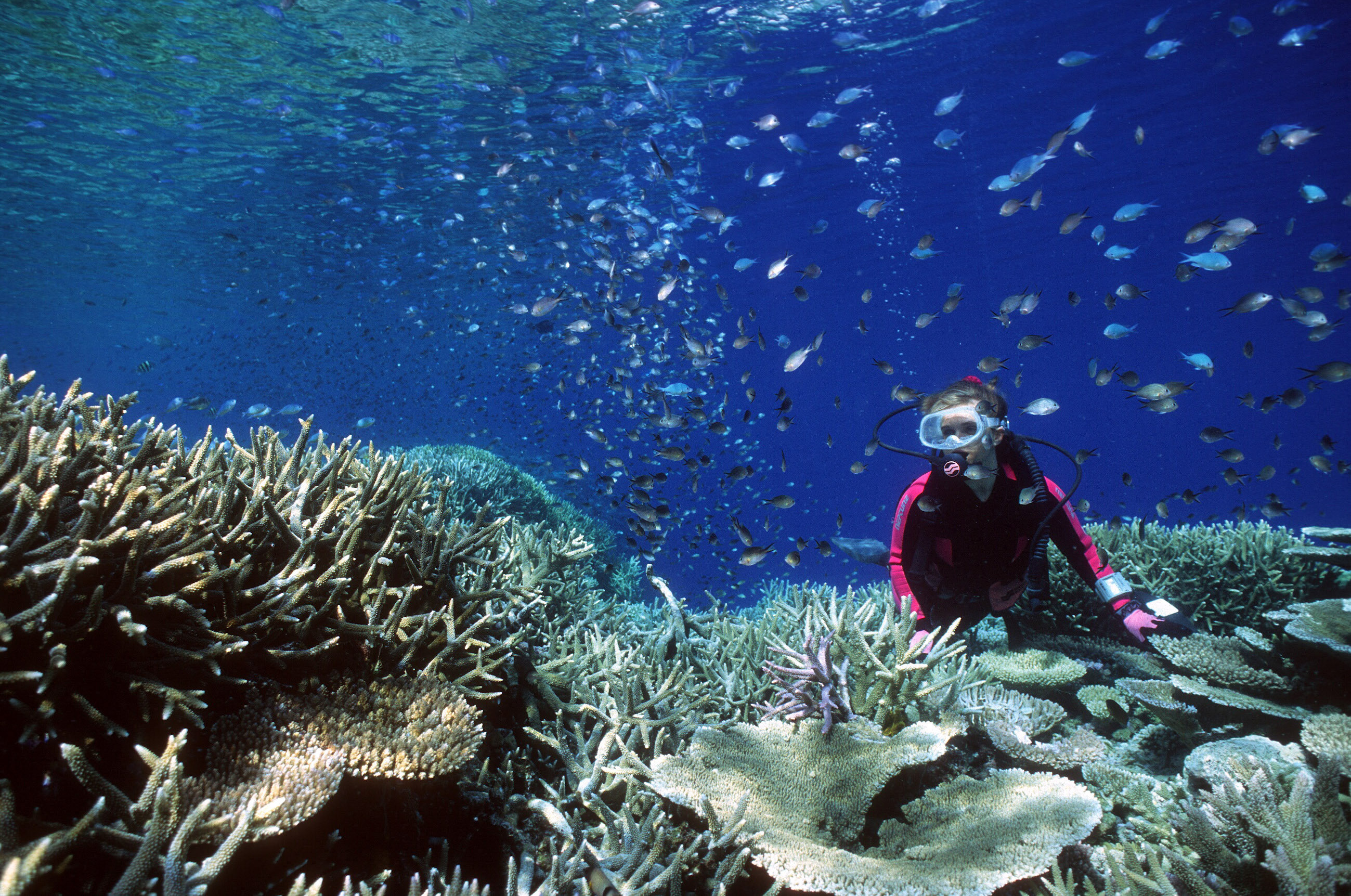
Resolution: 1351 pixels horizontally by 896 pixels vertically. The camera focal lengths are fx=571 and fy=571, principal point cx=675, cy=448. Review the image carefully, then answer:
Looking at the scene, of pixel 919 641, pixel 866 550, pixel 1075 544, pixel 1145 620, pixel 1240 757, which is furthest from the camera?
pixel 866 550

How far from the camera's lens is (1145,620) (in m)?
4.60

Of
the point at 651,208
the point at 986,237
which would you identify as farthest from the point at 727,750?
the point at 986,237

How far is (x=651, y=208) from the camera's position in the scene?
2578 centimetres

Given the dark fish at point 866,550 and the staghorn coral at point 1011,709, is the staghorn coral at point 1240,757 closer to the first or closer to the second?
the staghorn coral at point 1011,709

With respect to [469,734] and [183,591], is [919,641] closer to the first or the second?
[469,734]

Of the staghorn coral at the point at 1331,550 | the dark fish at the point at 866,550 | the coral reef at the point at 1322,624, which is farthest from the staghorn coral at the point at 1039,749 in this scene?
the staghorn coral at the point at 1331,550

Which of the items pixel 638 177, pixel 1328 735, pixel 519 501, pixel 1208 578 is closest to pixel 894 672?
pixel 1328 735

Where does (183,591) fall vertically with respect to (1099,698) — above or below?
above

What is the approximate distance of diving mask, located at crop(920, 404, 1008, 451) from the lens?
4.79 m

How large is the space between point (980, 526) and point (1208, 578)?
130 inches

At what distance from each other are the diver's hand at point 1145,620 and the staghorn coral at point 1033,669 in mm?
514

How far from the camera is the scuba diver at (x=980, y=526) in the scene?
15.9 feet

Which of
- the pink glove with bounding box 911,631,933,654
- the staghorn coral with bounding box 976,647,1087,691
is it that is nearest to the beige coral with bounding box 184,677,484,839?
the pink glove with bounding box 911,631,933,654

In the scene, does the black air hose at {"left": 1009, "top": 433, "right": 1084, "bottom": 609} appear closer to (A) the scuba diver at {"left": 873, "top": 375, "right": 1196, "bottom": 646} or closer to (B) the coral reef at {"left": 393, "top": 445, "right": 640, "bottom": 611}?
(A) the scuba diver at {"left": 873, "top": 375, "right": 1196, "bottom": 646}
